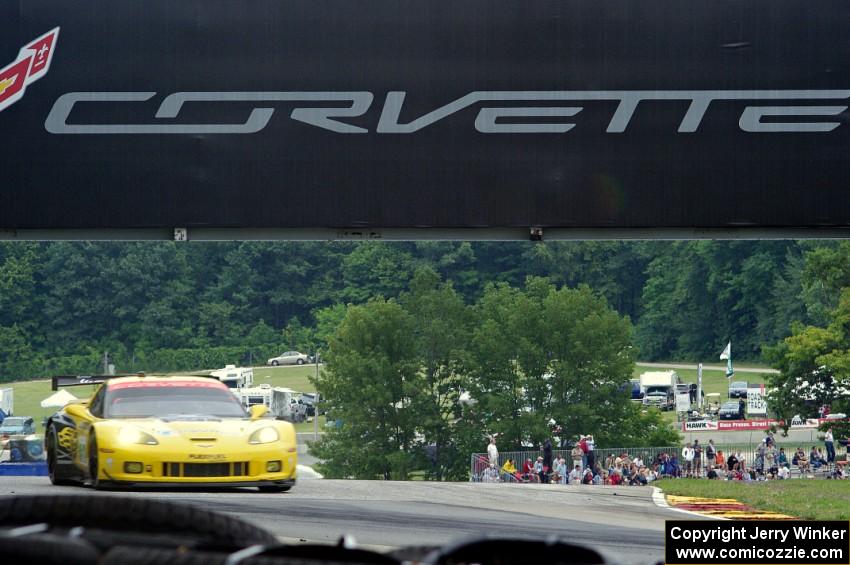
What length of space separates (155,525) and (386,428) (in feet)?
201

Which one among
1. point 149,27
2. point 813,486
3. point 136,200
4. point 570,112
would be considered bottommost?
point 813,486

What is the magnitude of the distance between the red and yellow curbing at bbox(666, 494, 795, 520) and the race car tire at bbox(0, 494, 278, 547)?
33.2 feet

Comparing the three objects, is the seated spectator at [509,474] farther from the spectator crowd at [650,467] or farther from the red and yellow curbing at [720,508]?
the red and yellow curbing at [720,508]

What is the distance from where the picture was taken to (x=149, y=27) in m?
11.3

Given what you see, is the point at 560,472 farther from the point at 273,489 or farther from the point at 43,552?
the point at 43,552

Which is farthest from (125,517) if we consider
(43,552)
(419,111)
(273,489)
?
(419,111)

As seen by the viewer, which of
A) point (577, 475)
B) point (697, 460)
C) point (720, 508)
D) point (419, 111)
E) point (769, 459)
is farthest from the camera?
point (769, 459)

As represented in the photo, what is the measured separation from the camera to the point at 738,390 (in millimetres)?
82250

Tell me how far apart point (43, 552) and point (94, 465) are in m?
7.17

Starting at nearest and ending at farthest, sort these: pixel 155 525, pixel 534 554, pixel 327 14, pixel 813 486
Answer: pixel 534 554
pixel 155 525
pixel 327 14
pixel 813 486

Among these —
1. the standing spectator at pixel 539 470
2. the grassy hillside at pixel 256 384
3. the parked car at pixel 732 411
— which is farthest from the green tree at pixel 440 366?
the standing spectator at pixel 539 470

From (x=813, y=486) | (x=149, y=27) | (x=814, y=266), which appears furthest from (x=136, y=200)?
(x=814, y=266)

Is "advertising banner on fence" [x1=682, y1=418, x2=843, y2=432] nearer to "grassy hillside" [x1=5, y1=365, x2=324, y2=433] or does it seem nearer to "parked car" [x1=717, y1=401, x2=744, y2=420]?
"parked car" [x1=717, y1=401, x2=744, y2=420]

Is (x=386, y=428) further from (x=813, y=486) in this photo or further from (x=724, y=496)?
(x=724, y=496)
